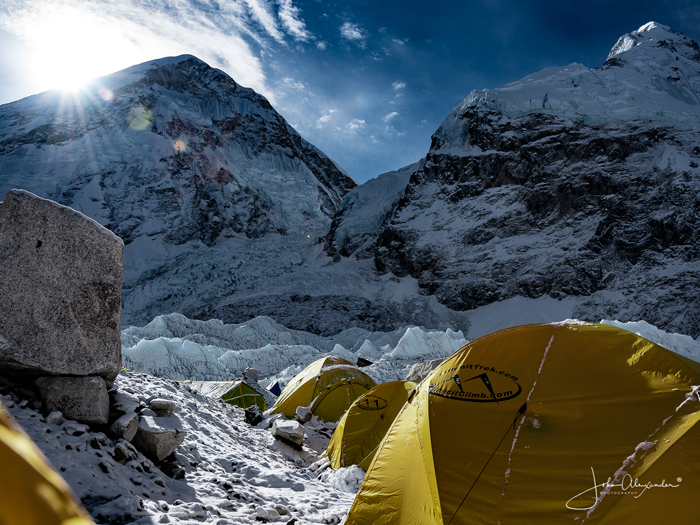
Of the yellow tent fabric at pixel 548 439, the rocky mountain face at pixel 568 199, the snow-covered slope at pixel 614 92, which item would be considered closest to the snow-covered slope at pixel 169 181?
the rocky mountain face at pixel 568 199

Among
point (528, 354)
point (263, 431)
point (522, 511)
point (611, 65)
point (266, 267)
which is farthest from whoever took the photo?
point (611, 65)

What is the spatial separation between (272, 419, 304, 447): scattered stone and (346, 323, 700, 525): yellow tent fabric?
4895 millimetres

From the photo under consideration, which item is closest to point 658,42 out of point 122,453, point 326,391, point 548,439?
point 326,391

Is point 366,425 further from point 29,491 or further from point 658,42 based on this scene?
point 658,42

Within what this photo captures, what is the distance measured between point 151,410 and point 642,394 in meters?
5.42

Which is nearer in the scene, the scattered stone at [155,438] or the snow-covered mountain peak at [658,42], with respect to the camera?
the scattered stone at [155,438]

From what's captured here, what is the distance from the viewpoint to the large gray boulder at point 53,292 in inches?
158

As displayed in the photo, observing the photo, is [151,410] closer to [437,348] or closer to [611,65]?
[437,348]

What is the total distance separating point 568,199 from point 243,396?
54.9m

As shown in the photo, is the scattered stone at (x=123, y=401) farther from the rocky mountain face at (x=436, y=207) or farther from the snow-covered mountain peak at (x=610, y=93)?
the snow-covered mountain peak at (x=610, y=93)

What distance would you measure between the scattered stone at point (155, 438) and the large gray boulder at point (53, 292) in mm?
746

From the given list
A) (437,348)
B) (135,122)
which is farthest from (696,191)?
(135,122)

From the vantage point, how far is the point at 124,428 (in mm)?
4324

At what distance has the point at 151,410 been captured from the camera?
498 cm
